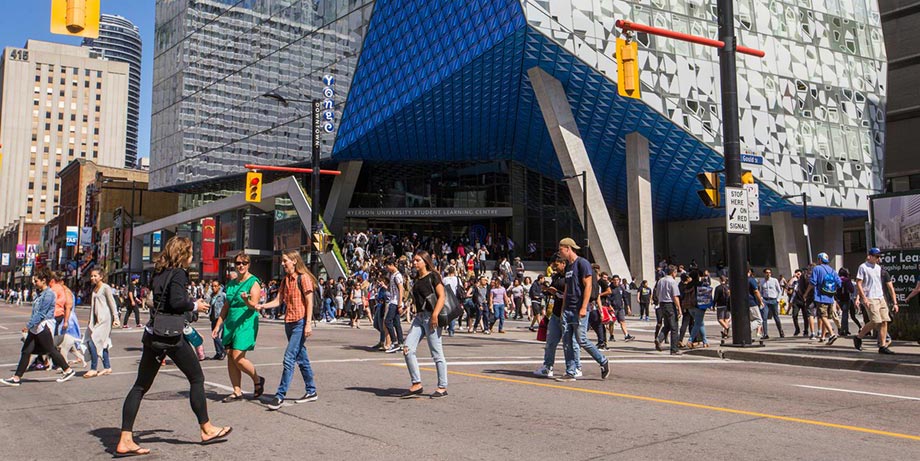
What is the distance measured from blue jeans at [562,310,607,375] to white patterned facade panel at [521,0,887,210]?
882 inches

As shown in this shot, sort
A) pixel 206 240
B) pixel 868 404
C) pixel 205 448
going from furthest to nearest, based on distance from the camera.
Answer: pixel 206 240 < pixel 868 404 < pixel 205 448

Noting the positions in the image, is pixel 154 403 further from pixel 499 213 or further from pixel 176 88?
pixel 176 88

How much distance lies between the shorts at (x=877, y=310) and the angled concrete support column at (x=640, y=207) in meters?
23.6

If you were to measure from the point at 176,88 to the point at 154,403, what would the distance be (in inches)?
2144

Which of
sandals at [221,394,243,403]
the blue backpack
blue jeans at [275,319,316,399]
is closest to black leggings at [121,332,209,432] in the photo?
blue jeans at [275,319,316,399]

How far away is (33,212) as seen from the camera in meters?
147

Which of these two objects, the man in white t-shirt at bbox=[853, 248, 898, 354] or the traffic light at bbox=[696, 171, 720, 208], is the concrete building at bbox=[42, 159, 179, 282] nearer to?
the traffic light at bbox=[696, 171, 720, 208]

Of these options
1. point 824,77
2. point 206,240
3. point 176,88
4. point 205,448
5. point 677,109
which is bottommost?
point 205,448

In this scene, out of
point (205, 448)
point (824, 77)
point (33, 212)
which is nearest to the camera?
point (205, 448)

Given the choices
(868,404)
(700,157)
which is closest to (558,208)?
(700,157)

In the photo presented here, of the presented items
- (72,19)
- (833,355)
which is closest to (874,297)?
(833,355)

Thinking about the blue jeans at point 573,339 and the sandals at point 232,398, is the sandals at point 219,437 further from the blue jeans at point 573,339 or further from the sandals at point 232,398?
the blue jeans at point 573,339

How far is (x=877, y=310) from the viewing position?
1230 centimetres

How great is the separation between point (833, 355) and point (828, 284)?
Result: 9.86 feet
